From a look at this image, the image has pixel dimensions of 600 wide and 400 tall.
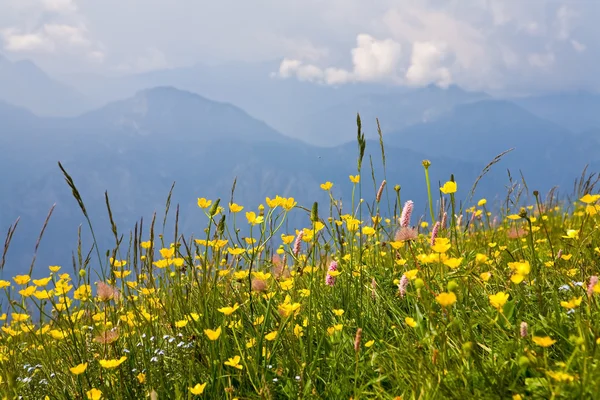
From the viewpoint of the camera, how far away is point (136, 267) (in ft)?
9.10

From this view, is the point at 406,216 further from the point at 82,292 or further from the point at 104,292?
the point at 82,292

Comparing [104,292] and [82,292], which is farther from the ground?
[104,292]

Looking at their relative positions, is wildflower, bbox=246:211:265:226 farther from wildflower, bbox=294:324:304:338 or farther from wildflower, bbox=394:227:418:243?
wildflower, bbox=394:227:418:243

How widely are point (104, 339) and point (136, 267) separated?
2.29ft

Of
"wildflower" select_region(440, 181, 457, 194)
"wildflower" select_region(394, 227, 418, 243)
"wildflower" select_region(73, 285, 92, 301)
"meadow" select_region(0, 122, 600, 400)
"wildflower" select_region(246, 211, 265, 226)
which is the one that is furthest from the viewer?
"wildflower" select_region(73, 285, 92, 301)

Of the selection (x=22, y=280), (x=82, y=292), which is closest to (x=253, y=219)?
(x=82, y=292)

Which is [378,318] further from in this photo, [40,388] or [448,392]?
[40,388]

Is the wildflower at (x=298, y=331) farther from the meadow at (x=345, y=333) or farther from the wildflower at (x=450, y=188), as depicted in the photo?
the wildflower at (x=450, y=188)

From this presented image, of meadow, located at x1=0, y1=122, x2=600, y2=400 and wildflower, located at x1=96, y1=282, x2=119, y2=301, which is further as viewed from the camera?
wildflower, located at x1=96, y1=282, x2=119, y2=301

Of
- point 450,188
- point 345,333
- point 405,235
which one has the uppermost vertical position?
point 450,188

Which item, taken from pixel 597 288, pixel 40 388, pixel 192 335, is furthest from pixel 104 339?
pixel 597 288

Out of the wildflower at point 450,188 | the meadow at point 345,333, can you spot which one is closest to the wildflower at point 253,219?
the meadow at point 345,333

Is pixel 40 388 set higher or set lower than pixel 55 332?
lower

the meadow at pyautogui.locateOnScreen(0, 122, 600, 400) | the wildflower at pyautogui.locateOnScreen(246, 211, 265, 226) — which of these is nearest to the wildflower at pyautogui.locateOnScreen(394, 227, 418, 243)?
the meadow at pyautogui.locateOnScreen(0, 122, 600, 400)
